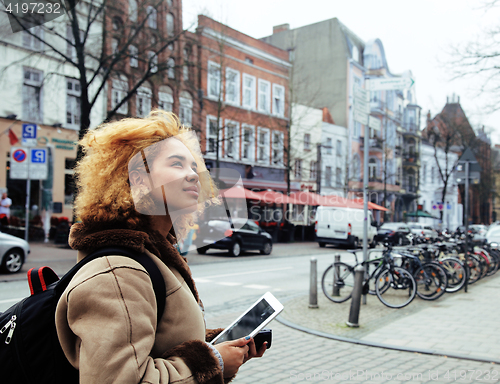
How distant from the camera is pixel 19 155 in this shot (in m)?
14.6

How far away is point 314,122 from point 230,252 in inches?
947

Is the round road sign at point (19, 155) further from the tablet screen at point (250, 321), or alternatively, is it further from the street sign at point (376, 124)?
the tablet screen at point (250, 321)

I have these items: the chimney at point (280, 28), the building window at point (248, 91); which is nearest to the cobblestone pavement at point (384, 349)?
the building window at point (248, 91)

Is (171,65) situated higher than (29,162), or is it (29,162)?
(171,65)

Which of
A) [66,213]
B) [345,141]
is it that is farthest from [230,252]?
[345,141]

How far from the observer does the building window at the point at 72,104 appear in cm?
2327

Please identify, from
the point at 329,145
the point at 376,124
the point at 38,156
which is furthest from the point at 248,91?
the point at 376,124

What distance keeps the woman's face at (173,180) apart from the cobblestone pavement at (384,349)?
336 cm

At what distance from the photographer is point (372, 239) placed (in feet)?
88.0

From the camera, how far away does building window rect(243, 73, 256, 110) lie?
34.6m

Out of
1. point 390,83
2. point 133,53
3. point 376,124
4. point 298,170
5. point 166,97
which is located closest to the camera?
point 390,83

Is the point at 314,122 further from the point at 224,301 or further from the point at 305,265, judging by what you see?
the point at 224,301

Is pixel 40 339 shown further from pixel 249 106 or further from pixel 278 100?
pixel 278 100

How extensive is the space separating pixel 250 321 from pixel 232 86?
30200 millimetres
